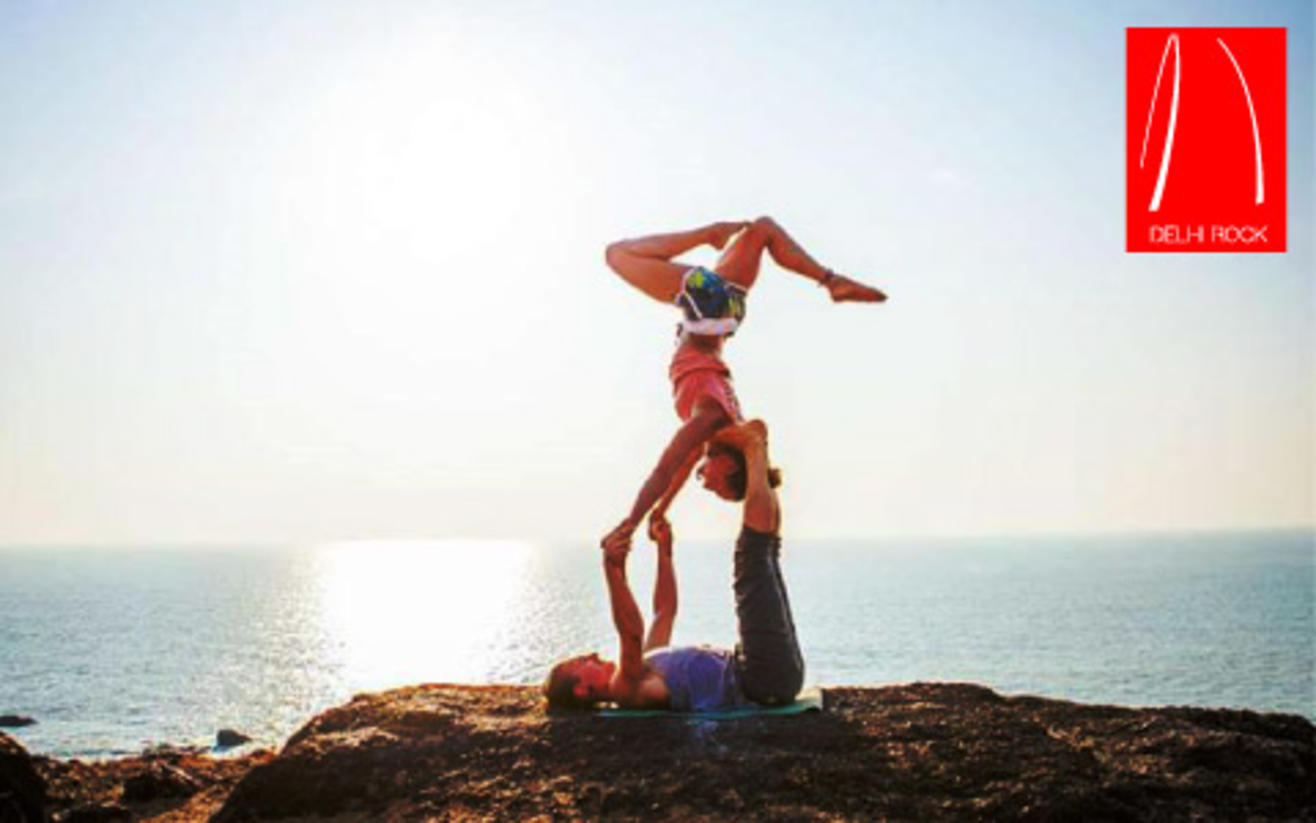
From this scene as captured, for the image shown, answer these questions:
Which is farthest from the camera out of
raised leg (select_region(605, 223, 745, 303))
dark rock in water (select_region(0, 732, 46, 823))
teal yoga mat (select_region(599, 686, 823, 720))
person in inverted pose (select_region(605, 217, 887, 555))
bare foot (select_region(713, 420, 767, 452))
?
raised leg (select_region(605, 223, 745, 303))

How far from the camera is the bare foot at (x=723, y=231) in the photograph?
858 cm

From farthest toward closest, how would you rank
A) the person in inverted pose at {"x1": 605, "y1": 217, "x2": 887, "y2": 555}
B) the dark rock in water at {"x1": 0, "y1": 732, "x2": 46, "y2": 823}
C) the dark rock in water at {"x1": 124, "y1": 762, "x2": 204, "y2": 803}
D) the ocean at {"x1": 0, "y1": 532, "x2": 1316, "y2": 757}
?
the ocean at {"x1": 0, "y1": 532, "x2": 1316, "y2": 757} → the person in inverted pose at {"x1": 605, "y1": 217, "x2": 887, "y2": 555} → the dark rock in water at {"x1": 124, "y1": 762, "x2": 204, "y2": 803} → the dark rock in water at {"x1": 0, "y1": 732, "x2": 46, "y2": 823}


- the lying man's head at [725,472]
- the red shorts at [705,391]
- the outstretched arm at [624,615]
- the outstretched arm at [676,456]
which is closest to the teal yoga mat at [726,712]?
the outstretched arm at [624,615]

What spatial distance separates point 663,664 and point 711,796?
2.24 metres

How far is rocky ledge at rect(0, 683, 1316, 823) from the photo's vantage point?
539 cm

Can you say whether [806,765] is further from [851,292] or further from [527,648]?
[527,648]

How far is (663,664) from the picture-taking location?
786 centimetres

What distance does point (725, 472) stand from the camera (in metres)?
7.95

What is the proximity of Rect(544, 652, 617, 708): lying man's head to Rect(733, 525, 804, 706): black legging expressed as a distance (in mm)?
1084

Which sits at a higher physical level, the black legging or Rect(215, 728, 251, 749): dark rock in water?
the black legging

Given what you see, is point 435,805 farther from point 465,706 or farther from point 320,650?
point 320,650

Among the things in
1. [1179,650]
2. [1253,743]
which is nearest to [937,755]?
[1253,743]

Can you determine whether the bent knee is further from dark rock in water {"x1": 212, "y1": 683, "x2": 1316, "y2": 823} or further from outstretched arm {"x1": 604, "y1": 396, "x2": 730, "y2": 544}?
dark rock in water {"x1": 212, "y1": 683, "x2": 1316, "y2": 823}

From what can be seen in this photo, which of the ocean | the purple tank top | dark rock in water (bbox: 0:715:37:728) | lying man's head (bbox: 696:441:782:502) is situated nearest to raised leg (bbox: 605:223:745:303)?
lying man's head (bbox: 696:441:782:502)
